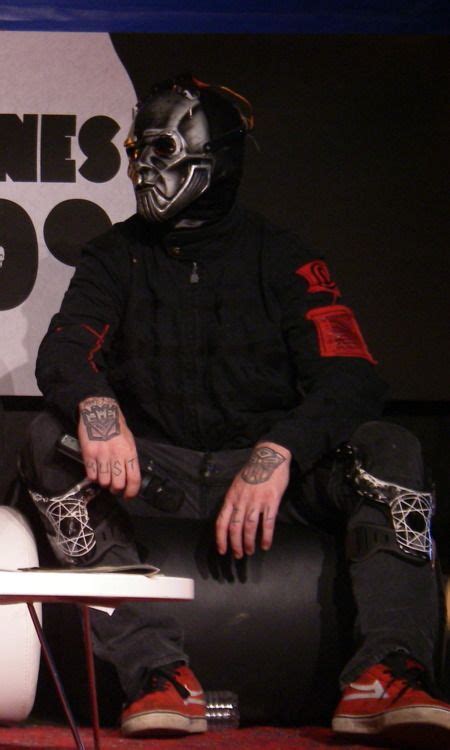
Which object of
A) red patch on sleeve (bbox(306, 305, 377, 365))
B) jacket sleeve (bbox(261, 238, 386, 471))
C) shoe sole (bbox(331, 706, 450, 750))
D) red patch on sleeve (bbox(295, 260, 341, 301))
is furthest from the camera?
red patch on sleeve (bbox(295, 260, 341, 301))

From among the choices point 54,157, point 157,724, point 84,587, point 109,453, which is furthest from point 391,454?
point 54,157

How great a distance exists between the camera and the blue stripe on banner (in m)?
2.72

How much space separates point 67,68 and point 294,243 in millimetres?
867

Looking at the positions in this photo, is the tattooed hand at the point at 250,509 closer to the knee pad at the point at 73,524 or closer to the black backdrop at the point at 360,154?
the knee pad at the point at 73,524

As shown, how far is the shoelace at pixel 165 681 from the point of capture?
5.77ft

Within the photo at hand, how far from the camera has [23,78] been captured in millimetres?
2768

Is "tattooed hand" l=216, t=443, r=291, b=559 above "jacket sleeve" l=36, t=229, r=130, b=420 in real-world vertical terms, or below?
below

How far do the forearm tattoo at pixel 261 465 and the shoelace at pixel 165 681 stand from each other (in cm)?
34

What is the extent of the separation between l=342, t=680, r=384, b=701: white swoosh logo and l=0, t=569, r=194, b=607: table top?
570 millimetres

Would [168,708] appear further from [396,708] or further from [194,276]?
[194,276]

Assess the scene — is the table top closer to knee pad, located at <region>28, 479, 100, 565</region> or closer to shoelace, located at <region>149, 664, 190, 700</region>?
shoelace, located at <region>149, 664, 190, 700</region>

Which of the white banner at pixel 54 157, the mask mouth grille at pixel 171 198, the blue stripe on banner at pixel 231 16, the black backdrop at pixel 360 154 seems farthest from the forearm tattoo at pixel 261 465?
the blue stripe on banner at pixel 231 16

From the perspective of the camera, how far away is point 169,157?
2.25 m

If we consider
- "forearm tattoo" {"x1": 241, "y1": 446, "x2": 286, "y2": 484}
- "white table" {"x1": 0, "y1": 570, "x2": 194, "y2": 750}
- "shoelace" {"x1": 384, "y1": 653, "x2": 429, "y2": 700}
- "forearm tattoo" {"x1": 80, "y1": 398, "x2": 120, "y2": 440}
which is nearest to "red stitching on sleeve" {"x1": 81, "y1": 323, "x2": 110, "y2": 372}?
"forearm tattoo" {"x1": 80, "y1": 398, "x2": 120, "y2": 440}
